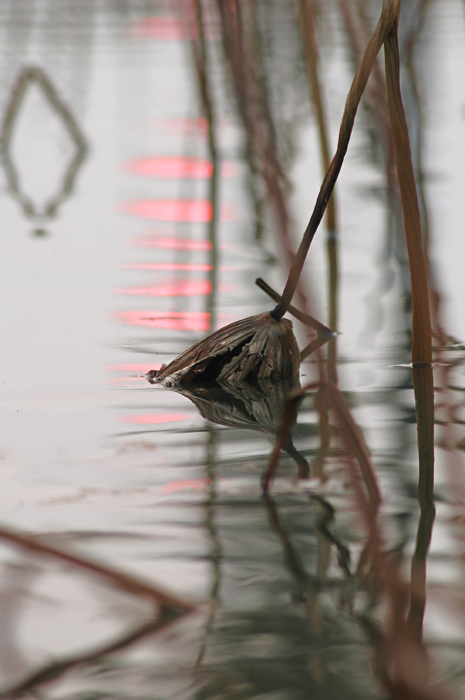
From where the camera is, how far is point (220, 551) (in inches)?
32.5

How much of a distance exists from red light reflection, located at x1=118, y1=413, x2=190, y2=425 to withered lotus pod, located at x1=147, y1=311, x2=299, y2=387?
0.40ft

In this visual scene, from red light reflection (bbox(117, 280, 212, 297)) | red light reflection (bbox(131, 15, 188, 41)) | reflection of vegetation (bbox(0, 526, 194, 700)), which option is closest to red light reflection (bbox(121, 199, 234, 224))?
red light reflection (bbox(117, 280, 212, 297))

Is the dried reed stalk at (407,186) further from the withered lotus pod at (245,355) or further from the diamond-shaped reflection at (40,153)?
the diamond-shaped reflection at (40,153)

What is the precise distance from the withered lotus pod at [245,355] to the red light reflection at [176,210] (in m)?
1.08

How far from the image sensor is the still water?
0.67 metres

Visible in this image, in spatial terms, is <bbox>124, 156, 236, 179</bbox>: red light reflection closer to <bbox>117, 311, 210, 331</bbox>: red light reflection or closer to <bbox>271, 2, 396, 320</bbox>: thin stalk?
<bbox>117, 311, 210, 331</bbox>: red light reflection

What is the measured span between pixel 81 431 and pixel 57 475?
0.48 ft

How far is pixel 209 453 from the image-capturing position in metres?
1.06

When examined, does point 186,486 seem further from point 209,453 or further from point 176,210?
point 176,210

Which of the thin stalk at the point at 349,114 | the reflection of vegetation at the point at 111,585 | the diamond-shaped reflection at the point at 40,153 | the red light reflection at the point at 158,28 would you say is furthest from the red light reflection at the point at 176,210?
the red light reflection at the point at 158,28

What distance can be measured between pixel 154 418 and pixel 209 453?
0.49 feet

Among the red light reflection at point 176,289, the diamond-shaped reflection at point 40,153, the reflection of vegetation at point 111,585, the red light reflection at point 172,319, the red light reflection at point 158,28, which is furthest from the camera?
the red light reflection at point 158,28

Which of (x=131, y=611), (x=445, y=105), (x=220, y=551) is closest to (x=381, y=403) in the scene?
(x=220, y=551)

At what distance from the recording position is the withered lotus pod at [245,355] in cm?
130
